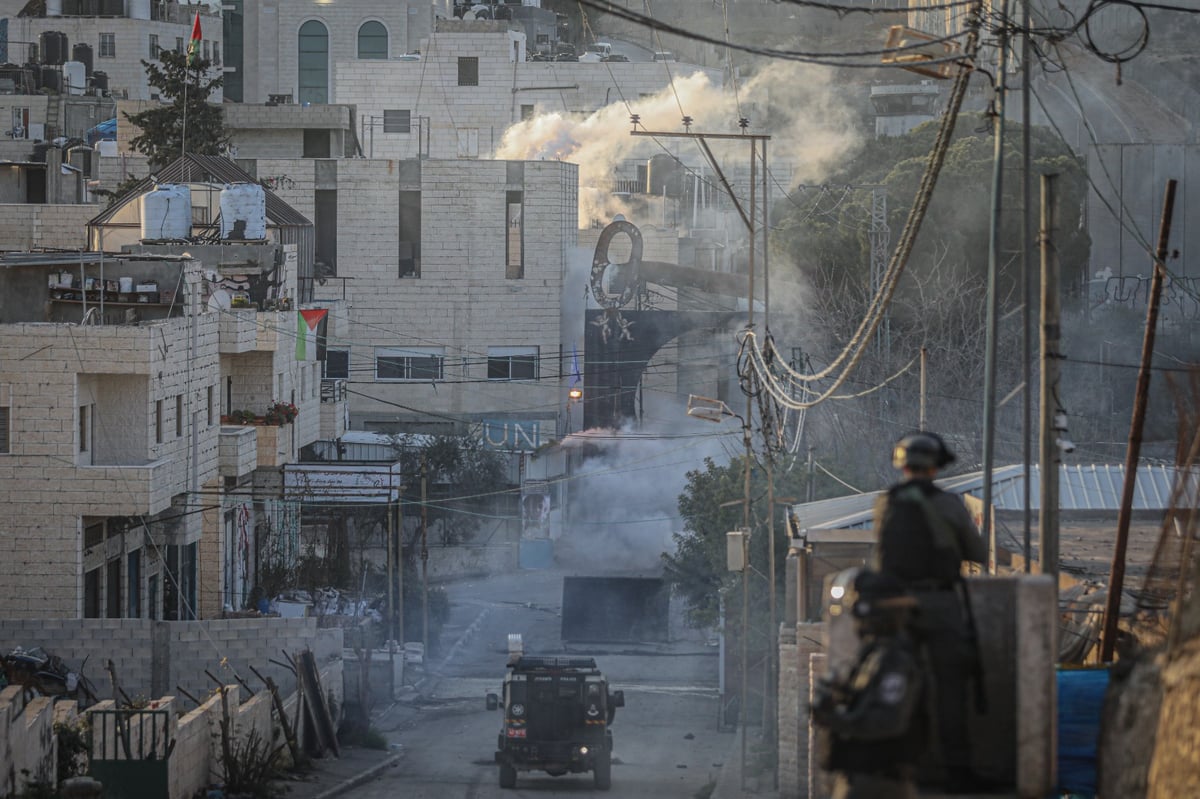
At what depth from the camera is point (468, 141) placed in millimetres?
68062

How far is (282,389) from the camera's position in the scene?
122ft

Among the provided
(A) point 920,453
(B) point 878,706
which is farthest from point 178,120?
(B) point 878,706

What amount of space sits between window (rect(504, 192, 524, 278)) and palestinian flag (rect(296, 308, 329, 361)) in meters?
17.2

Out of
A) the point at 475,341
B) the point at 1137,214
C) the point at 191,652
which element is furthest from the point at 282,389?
the point at 1137,214

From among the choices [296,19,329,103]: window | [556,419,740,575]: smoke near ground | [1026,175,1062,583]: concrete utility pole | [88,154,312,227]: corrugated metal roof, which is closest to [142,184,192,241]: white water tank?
[88,154,312,227]: corrugated metal roof

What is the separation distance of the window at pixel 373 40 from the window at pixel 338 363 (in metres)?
29.6

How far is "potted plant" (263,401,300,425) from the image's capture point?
35.5m

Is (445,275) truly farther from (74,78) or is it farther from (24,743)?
(24,743)

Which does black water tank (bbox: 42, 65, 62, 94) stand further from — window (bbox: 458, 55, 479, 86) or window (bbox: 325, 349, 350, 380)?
window (bbox: 325, 349, 350, 380)

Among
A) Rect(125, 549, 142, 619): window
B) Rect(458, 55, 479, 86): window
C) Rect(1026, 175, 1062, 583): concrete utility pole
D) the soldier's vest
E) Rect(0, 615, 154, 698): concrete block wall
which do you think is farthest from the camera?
Rect(458, 55, 479, 86): window

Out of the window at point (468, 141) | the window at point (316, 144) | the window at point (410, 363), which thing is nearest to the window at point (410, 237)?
the window at point (410, 363)

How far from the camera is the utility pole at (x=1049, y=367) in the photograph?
1261cm

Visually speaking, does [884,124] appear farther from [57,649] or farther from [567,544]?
[57,649]

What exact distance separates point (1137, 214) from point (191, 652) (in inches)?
1405
